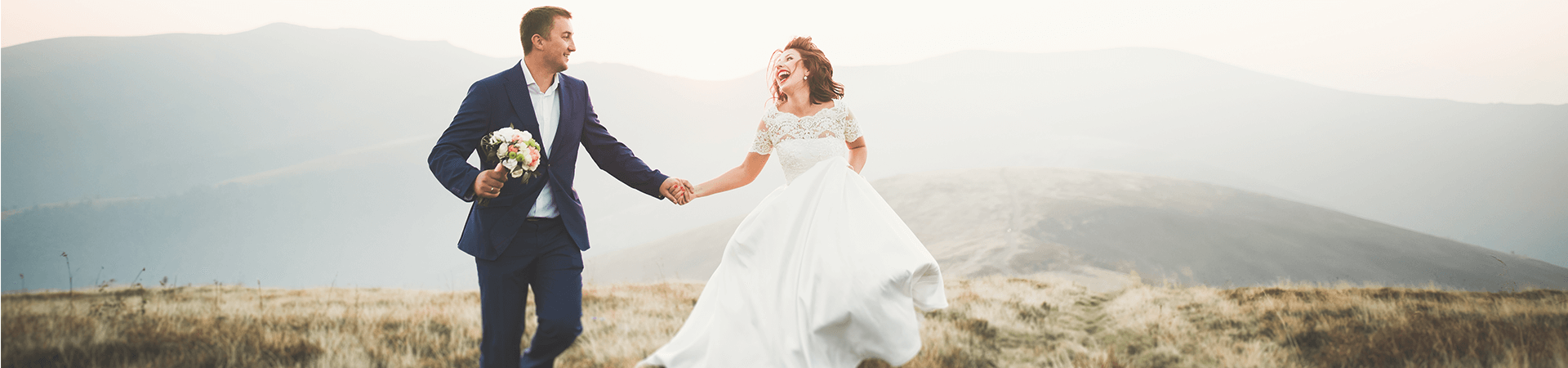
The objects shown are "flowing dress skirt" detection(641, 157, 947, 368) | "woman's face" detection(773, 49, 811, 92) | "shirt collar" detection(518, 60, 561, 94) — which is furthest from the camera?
"woman's face" detection(773, 49, 811, 92)

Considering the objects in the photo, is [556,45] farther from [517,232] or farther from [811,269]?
[811,269]

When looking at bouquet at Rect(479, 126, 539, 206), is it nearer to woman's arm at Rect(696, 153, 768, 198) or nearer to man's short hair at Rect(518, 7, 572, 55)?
man's short hair at Rect(518, 7, 572, 55)

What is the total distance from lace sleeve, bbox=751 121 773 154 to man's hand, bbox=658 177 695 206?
684 mm

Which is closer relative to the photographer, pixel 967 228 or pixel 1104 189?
pixel 967 228

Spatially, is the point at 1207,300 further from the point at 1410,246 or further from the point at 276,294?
the point at 1410,246

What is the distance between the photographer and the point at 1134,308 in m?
6.64

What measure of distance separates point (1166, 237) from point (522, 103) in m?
16.6

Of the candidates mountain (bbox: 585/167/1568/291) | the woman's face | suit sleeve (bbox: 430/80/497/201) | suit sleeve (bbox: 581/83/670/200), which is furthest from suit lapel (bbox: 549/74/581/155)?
mountain (bbox: 585/167/1568/291)

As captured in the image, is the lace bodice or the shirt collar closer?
the shirt collar

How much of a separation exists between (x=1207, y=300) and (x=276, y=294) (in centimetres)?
1116

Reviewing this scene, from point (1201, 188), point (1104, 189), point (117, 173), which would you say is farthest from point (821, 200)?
point (117, 173)

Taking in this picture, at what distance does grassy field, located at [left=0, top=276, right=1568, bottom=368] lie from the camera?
3.91 metres

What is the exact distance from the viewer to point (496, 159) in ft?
10.1

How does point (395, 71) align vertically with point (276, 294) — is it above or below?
above
